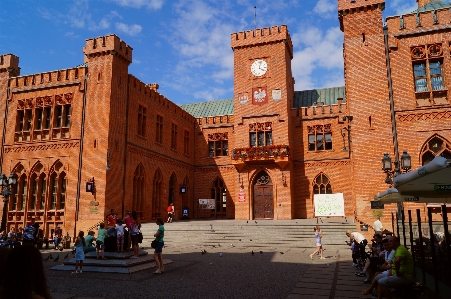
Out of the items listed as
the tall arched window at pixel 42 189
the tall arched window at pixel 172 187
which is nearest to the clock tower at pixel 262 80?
the tall arched window at pixel 172 187

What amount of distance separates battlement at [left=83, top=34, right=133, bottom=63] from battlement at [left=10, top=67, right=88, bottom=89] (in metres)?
1.38

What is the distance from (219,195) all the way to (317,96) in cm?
1507

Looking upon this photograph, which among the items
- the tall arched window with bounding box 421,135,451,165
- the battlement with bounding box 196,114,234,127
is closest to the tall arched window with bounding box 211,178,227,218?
the battlement with bounding box 196,114,234,127

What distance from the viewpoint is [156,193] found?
28.4m

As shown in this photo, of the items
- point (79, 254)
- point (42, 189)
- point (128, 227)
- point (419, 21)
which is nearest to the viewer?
point (79, 254)

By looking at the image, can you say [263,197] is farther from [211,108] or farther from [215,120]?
[211,108]

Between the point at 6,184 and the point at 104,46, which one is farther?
the point at 104,46

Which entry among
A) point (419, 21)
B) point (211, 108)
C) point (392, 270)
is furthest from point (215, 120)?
point (392, 270)

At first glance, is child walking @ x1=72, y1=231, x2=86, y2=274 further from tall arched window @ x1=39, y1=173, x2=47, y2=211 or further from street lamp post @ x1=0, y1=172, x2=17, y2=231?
tall arched window @ x1=39, y1=173, x2=47, y2=211

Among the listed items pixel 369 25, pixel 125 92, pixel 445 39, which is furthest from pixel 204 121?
pixel 445 39

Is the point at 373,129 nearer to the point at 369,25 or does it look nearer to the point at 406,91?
the point at 406,91

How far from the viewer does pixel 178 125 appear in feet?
109

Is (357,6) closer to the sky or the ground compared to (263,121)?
closer to the sky

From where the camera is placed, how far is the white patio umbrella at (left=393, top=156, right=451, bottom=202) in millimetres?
5547
